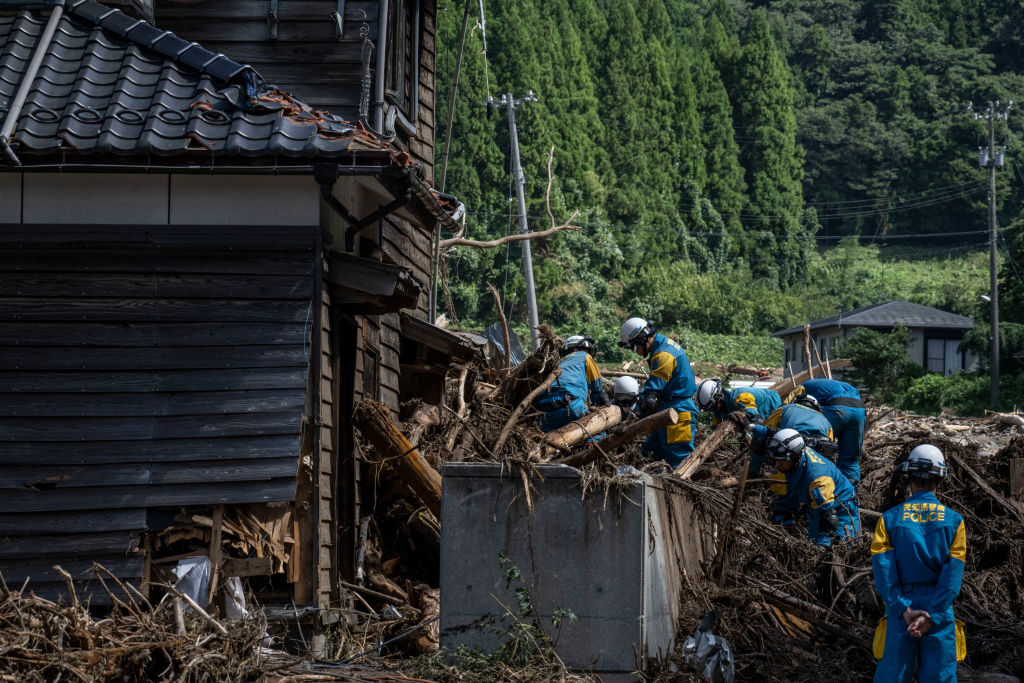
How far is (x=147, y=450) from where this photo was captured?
26.2ft

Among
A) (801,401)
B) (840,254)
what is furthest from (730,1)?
(801,401)

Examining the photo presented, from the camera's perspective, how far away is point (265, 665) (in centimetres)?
664

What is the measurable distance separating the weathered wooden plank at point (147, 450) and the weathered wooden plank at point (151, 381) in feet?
1.26

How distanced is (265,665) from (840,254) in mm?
78014

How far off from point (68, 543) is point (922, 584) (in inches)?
216

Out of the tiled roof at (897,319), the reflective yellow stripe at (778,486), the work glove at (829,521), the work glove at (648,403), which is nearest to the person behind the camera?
the work glove at (829,521)

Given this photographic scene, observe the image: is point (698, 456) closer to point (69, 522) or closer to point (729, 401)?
point (729, 401)

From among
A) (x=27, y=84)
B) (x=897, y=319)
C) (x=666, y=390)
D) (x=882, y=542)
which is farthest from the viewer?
(x=897, y=319)

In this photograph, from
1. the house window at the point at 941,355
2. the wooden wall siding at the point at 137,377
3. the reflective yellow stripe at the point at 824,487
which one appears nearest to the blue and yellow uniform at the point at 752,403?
the reflective yellow stripe at the point at 824,487

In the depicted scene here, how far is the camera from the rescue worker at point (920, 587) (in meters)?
7.02

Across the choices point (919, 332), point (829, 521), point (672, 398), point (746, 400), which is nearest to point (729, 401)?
point (746, 400)

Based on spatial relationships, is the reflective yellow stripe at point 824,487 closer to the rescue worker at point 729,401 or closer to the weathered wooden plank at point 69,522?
the rescue worker at point 729,401

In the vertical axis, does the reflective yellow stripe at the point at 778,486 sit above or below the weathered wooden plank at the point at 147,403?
below

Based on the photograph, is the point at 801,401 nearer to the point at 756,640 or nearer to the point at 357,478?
Answer: the point at 756,640
